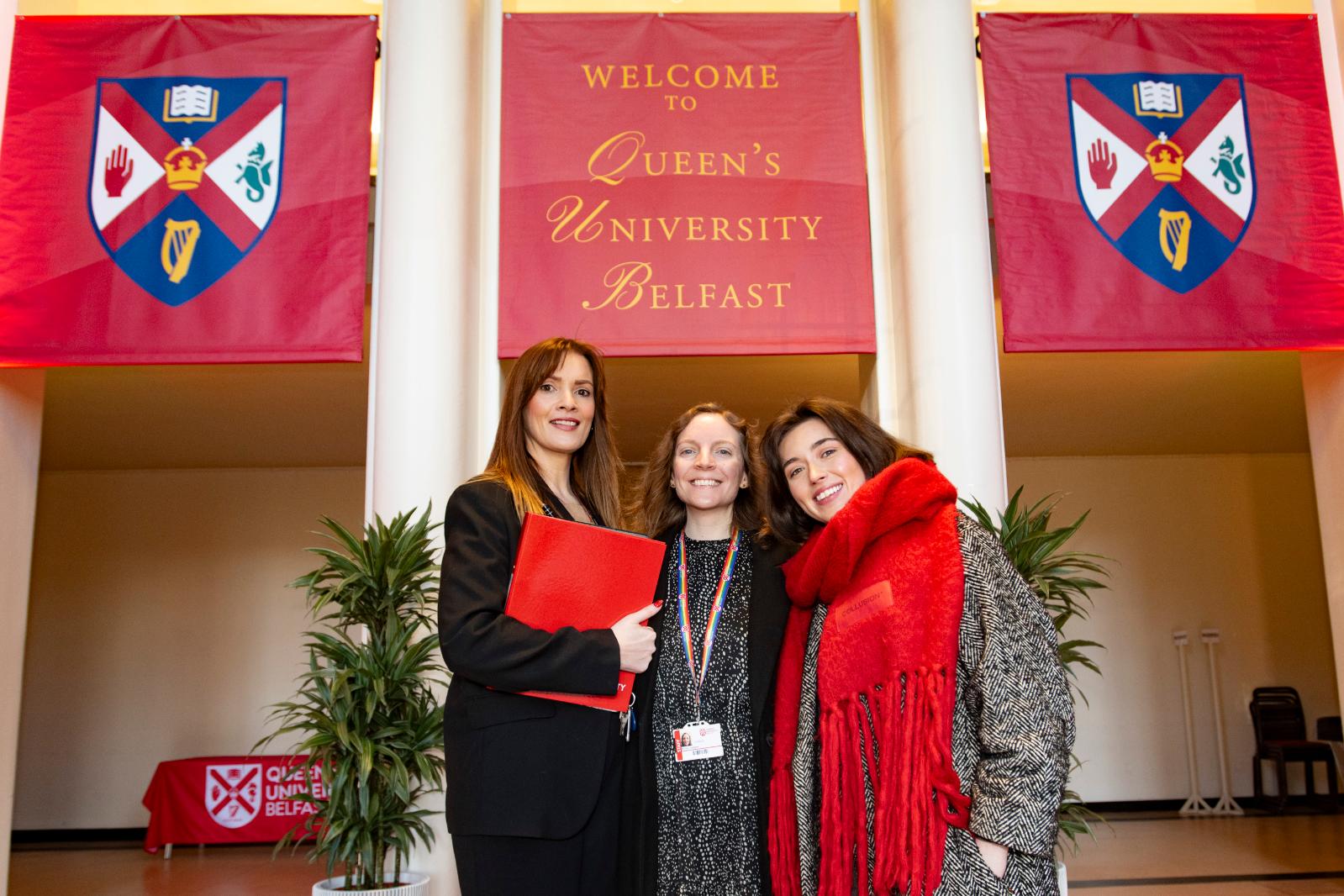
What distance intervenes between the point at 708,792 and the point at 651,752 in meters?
0.13

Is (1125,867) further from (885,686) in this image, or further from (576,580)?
(576,580)

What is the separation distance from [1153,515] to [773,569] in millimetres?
8697

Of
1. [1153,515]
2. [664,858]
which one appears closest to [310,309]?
[664,858]

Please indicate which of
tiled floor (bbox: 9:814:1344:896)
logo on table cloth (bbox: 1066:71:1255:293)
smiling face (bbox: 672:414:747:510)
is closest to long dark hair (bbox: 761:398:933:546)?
smiling face (bbox: 672:414:747:510)

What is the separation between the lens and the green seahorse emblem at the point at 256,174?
4430mm

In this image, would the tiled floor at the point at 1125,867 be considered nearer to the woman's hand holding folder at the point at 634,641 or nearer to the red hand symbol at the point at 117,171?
the red hand symbol at the point at 117,171

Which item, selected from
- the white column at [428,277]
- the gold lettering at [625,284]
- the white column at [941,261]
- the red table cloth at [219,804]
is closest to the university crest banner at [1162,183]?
the white column at [941,261]

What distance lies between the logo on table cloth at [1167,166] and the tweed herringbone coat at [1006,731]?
3.20 m

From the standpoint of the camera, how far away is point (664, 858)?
2.06 metres

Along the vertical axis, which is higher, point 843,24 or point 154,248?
point 843,24

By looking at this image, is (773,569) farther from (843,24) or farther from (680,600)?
(843,24)

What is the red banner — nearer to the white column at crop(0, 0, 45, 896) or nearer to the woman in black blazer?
the white column at crop(0, 0, 45, 896)

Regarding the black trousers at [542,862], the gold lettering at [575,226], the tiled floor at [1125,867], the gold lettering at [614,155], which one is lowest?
the tiled floor at [1125,867]

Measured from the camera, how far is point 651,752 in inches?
80.7
